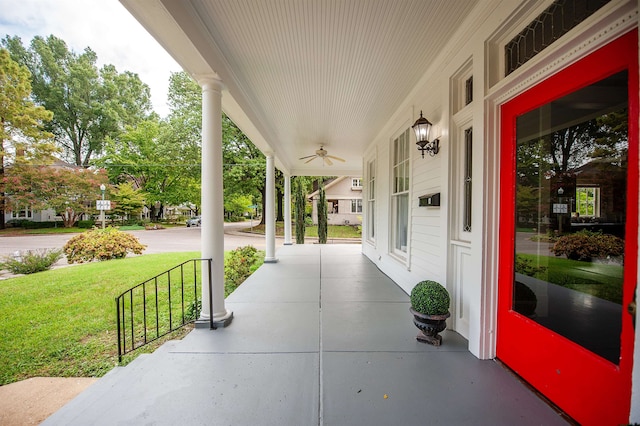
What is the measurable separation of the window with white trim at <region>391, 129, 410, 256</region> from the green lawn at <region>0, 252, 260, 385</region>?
4.18m

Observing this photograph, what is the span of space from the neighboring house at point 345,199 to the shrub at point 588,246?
19002 mm

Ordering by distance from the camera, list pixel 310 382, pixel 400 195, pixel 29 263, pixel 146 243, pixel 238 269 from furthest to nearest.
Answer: pixel 146 243, pixel 29 263, pixel 238 269, pixel 400 195, pixel 310 382

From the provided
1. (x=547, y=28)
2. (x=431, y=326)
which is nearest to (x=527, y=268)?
(x=431, y=326)

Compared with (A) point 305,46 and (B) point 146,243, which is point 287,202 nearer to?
(A) point 305,46

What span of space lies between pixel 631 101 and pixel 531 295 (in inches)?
50.2

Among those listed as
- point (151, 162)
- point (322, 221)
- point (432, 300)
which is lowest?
point (432, 300)

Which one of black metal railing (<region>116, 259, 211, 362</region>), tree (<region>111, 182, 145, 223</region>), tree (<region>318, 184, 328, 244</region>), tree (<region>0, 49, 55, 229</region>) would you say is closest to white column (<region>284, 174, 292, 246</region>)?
tree (<region>318, 184, 328, 244</region>)

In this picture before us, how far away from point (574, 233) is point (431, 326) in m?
1.28

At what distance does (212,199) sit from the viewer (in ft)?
8.93

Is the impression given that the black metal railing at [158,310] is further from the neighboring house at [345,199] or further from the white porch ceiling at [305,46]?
the neighboring house at [345,199]

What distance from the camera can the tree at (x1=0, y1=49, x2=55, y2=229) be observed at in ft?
24.7

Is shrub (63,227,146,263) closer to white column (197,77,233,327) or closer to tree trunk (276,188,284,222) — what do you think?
white column (197,77,233,327)

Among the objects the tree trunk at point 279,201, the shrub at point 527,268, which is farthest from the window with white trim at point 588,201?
the tree trunk at point 279,201

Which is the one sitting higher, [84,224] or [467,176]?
[467,176]
